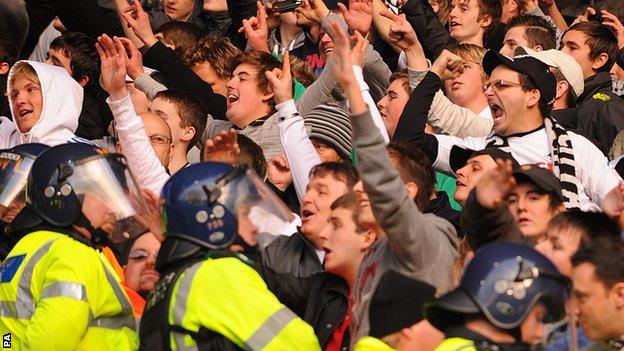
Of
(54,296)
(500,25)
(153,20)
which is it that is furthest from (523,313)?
(153,20)

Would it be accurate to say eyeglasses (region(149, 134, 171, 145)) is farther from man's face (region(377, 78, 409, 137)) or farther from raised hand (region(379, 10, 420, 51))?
raised hand (region(379, 10, 420, 51))

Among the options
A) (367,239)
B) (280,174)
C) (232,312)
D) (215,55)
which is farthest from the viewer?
(215,55)

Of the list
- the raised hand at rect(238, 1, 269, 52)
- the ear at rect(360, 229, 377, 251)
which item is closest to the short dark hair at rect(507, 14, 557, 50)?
the raised hand at rect(238, 1, 269, 52)

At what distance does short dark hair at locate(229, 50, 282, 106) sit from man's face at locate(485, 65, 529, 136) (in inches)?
72.8

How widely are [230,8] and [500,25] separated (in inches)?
83.7

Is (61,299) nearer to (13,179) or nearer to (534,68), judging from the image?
(13,179)

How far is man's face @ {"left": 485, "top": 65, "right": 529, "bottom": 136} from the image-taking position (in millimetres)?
9359

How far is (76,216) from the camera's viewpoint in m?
7.73

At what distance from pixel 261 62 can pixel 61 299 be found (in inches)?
149

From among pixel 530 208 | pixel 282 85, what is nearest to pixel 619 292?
pixel 530 208

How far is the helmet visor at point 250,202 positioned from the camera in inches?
280

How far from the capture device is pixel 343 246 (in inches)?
310

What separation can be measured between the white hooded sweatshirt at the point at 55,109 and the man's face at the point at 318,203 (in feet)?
7.82

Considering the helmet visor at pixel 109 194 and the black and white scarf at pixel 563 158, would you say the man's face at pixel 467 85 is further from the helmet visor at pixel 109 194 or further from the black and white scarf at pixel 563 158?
the helmet visor at pixel 109 194
